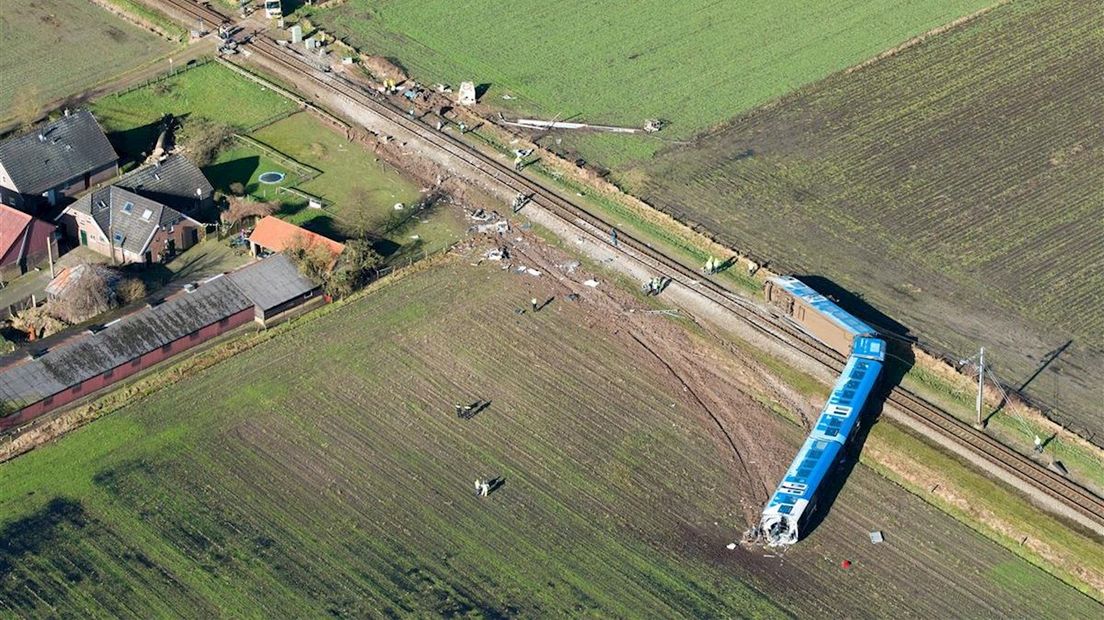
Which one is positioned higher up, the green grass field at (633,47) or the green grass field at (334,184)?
the green grass field at (633,47)

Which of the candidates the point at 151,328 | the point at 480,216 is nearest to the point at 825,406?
the point at 480,216

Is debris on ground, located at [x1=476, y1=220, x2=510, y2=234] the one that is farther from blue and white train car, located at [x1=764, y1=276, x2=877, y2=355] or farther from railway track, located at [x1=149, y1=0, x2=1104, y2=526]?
blue and white train car, located at [x1=764, y1=276, x2=877, y2=355]

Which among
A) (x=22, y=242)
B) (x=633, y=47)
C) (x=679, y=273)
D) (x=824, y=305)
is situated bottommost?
(x=22, y=242)

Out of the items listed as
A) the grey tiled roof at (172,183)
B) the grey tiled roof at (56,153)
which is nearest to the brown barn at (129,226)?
the grey tiled roof at (172,183)

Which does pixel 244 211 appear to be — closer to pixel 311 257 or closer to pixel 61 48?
pixel 311 257

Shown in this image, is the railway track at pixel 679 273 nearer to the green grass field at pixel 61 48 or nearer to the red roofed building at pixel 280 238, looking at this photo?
the green grass field at pixel 61 48

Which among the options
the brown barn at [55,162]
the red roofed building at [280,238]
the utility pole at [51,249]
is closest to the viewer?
the red roofed building at [280,238]

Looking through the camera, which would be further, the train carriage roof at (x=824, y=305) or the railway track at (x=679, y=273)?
the train carriage roof at (x=824, y=305)
